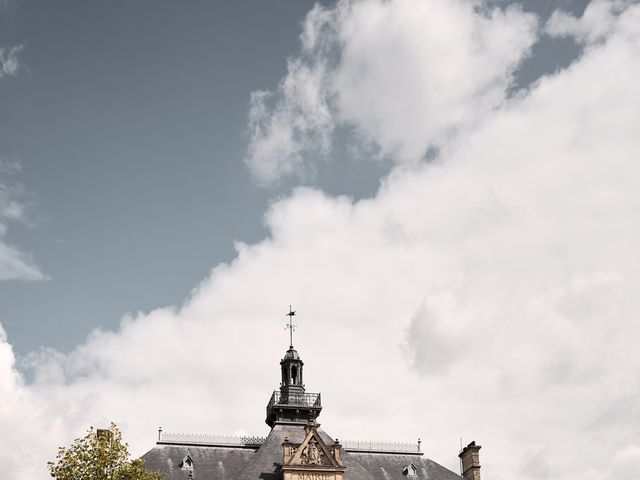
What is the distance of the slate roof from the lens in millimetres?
74938

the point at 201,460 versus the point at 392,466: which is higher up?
the point at 201,460

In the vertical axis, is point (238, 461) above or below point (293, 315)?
below

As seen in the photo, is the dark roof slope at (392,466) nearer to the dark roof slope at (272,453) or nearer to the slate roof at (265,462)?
the slate roof at (265,462)

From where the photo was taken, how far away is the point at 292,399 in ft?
273

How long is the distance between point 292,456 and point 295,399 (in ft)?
36.4

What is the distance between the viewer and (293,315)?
89938 mm

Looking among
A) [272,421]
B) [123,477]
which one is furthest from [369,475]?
[123,477]

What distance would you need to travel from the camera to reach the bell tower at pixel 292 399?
270ft

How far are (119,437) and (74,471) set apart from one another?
3.93 m

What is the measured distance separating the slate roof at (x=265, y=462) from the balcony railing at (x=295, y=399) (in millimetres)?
2368

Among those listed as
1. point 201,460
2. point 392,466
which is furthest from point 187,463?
point 392,466

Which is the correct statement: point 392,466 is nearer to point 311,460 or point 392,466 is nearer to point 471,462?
point 471,462

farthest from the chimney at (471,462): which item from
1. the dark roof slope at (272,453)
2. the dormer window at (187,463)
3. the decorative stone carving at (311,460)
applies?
the dormer window at (187,463)

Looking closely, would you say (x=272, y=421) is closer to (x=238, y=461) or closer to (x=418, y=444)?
(x=238, y=461)
